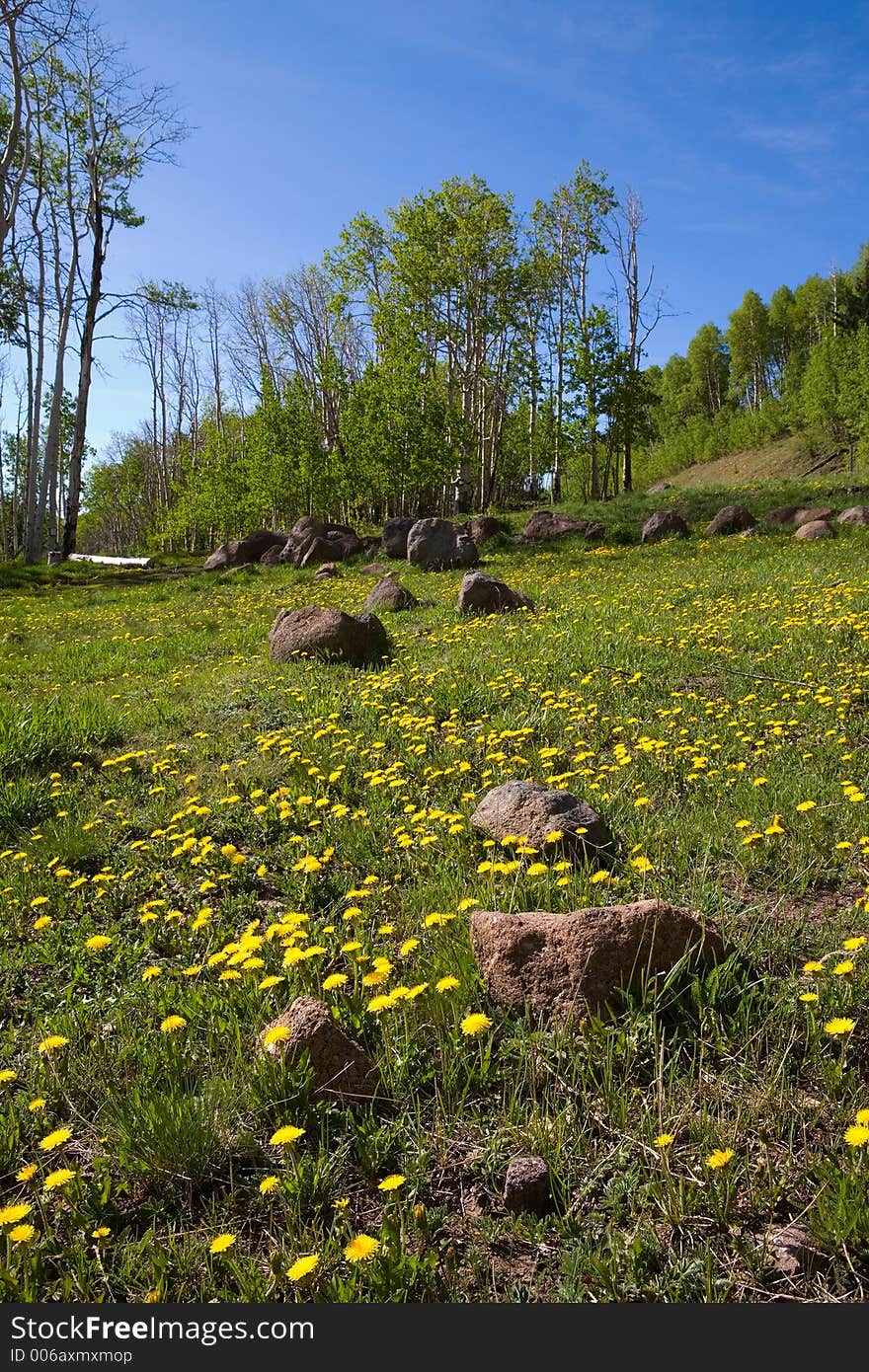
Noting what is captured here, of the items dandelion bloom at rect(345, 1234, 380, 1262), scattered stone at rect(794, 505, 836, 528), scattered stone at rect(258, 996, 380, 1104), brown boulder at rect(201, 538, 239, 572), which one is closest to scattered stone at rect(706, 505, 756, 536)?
scattered stone at rect(794, 505, 836, 528)

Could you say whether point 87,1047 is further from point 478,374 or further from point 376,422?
point 478,374

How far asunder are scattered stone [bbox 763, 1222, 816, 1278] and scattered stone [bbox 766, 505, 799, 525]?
736 inches

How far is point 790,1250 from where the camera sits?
1713 mm

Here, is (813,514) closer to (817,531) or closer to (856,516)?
(856,516)

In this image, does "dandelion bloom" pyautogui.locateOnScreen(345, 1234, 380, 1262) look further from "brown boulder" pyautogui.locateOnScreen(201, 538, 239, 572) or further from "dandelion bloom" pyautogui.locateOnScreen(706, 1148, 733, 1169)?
"brown boulder" pyautogui.locateOnScreen(201, 538, 239, 572)

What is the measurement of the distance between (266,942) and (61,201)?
2888 cm

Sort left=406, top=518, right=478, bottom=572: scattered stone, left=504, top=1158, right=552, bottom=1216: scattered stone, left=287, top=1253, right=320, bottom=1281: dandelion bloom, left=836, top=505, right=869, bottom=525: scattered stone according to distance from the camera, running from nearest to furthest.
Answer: left=287, top=1253, right=320, bottom=1281: dandelion bloom → left=504, top=1158, right=552, bottom=1216: scattered stone → left=836, top=505, right=869, bottom=525: scattered stone → left=406, top=518, right=478, bottom=572: scattered stone

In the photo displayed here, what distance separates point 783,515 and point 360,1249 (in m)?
19.7

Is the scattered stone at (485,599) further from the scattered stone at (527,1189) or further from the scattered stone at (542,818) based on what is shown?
the scattered stone at (527,1189)

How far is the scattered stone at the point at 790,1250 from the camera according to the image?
1680 millimetres

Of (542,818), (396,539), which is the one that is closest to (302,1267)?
(542,818)

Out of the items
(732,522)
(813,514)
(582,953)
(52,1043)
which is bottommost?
(52,1043)

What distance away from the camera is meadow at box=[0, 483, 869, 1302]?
1.80m

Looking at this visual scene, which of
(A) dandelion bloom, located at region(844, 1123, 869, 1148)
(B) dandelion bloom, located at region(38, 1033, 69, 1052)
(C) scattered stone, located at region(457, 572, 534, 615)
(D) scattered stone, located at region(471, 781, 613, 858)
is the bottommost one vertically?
(B) dandelion bloom, located at region(38, 1033, 69, 1052)
